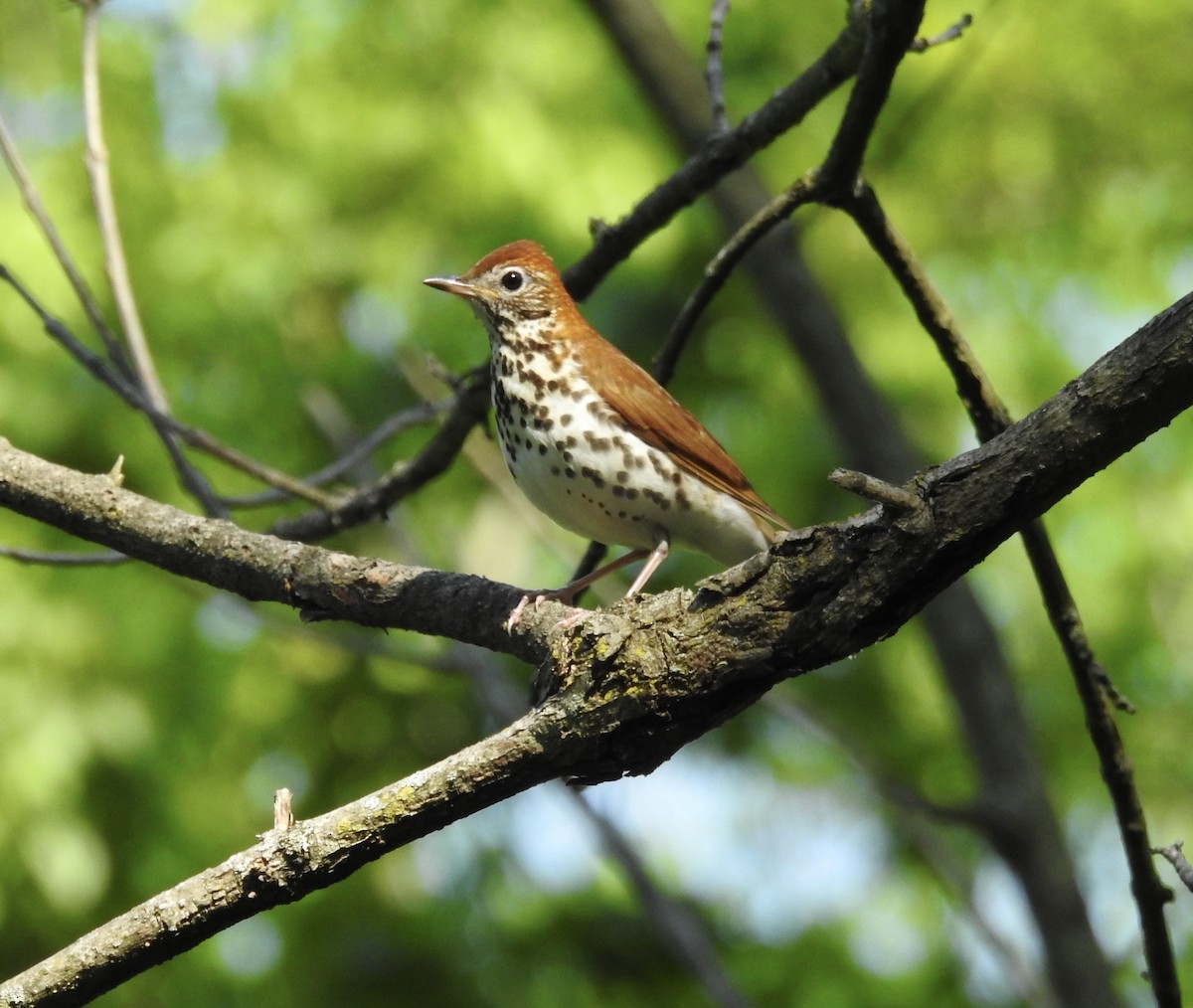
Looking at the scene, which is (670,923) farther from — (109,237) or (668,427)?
(109,237)

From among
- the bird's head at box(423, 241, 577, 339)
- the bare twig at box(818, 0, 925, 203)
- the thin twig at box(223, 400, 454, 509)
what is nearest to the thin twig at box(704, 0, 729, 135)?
the bare twig at box(818, 0, 925, 203)

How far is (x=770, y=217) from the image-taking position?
13.2 ft

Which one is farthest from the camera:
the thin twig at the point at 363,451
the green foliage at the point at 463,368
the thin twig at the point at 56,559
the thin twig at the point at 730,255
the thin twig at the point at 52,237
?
the green foliage at the point at 463,368

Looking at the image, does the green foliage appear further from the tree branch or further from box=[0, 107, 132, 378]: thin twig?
the tree branch

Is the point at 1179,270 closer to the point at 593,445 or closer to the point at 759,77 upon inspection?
the point at 759,77

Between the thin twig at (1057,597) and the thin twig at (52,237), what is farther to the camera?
the thin twig at (52,237)

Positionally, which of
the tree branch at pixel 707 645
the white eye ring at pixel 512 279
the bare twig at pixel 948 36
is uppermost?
the white eye ring at pixel 512 279

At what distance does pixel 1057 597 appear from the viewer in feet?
12.7

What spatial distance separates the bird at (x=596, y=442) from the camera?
448cm

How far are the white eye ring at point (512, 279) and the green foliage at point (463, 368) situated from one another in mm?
1946

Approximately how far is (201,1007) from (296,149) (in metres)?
5.01

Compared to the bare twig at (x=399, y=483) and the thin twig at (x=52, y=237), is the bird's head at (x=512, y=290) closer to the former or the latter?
the bare twig at (x=399, y=483)

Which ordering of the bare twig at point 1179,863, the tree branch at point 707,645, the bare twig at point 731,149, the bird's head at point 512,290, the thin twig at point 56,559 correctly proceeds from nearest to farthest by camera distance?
the tree branch at point 707,645, the bare twig at point 1179,863, the bare twig at point 731,149, the thin twig at point 56,559, the bird's head at point 512,290

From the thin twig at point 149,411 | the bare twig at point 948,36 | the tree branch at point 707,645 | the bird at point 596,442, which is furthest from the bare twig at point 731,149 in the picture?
the tree branch at point 707,645
